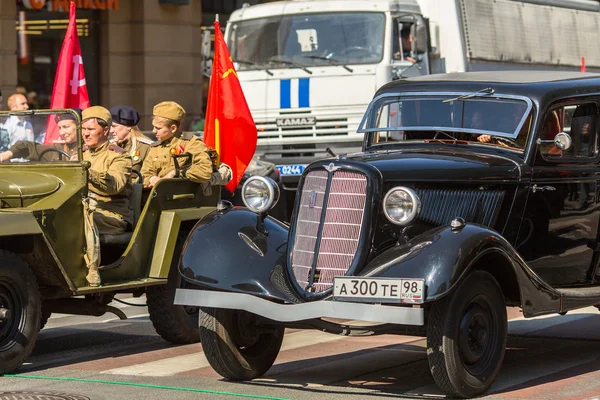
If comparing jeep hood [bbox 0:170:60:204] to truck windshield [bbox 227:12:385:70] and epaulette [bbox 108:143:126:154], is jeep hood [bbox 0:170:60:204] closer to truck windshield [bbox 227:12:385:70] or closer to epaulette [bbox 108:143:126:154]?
epaulette [bbox 108:143:126:154]

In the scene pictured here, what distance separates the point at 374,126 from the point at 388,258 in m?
2.20

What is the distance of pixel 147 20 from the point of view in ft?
78.1

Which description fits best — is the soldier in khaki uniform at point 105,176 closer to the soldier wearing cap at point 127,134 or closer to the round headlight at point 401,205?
the soldier wearing cap at point 127,134

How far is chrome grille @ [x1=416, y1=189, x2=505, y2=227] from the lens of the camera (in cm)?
769

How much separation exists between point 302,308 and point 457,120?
220 centimetres

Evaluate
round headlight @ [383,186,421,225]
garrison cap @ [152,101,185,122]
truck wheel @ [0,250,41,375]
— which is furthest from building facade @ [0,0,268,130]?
round headlight @ [383,186,421,225]

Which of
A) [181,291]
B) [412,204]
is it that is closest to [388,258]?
[412,204]

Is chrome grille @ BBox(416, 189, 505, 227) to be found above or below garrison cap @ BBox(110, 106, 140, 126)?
below

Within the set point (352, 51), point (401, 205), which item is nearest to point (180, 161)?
point (401, 205)

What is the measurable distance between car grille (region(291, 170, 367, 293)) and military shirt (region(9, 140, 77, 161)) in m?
2.13

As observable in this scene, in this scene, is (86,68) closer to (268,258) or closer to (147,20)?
(147,20)

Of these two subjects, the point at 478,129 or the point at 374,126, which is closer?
the point at 478,129

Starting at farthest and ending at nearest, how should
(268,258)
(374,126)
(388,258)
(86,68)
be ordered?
1. (86,68)
2. (374,126)
3. (268,258)
4. (388,258)

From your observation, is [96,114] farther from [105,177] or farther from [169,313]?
[169,313]
